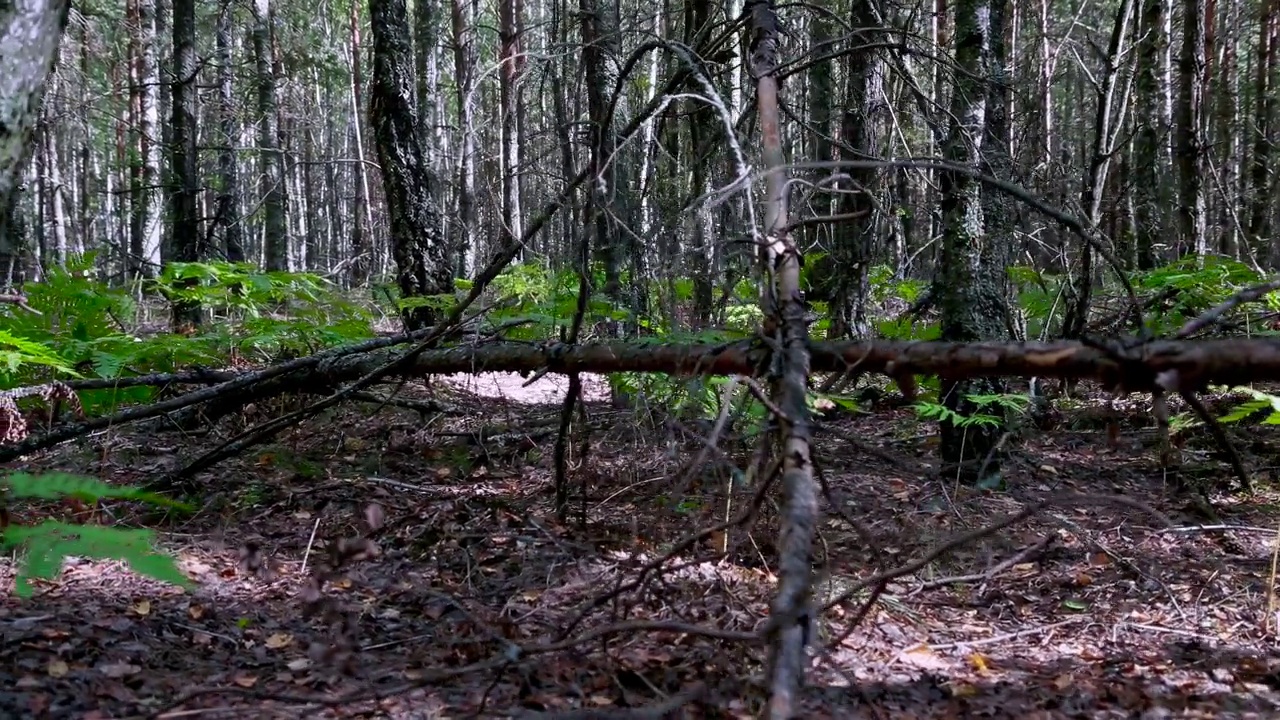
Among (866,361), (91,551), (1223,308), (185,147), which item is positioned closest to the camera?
(1223,308)

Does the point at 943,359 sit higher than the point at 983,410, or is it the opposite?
the point at 943,359

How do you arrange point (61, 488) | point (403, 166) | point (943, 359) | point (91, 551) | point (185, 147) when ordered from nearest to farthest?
point (91, 551), point (61, 488), point (943, 359), point (403, 166), point (185, 147)

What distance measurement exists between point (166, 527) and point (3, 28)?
7.27 ft

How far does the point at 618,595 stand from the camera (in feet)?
8.89

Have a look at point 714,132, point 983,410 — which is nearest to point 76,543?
point 714,132

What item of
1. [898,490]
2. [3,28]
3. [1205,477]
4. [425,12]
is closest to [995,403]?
[898,490]

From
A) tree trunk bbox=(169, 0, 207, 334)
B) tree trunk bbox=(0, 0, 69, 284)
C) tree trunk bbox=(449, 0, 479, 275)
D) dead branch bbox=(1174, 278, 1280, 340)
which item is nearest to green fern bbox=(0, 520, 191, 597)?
tree trunk bbox=(0, 0, 69, 284)

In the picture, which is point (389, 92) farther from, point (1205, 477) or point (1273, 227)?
point (1273, 227)

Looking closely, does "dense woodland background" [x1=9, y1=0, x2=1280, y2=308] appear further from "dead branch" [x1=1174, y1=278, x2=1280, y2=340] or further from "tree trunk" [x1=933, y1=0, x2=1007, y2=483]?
"dead branch" [x1=1174, y1=278, x2=1280, y2=340]

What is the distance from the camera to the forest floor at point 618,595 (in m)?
2.42

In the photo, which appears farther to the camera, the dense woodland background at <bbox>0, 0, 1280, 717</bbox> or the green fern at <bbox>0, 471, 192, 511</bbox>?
the dense woodland background at <bbox>0, 0, 1280, 717</bbox>

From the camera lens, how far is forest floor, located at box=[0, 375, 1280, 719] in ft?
7.95

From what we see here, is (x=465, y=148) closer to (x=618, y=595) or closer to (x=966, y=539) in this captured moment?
(x=618, y=595)

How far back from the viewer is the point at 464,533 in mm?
3781
